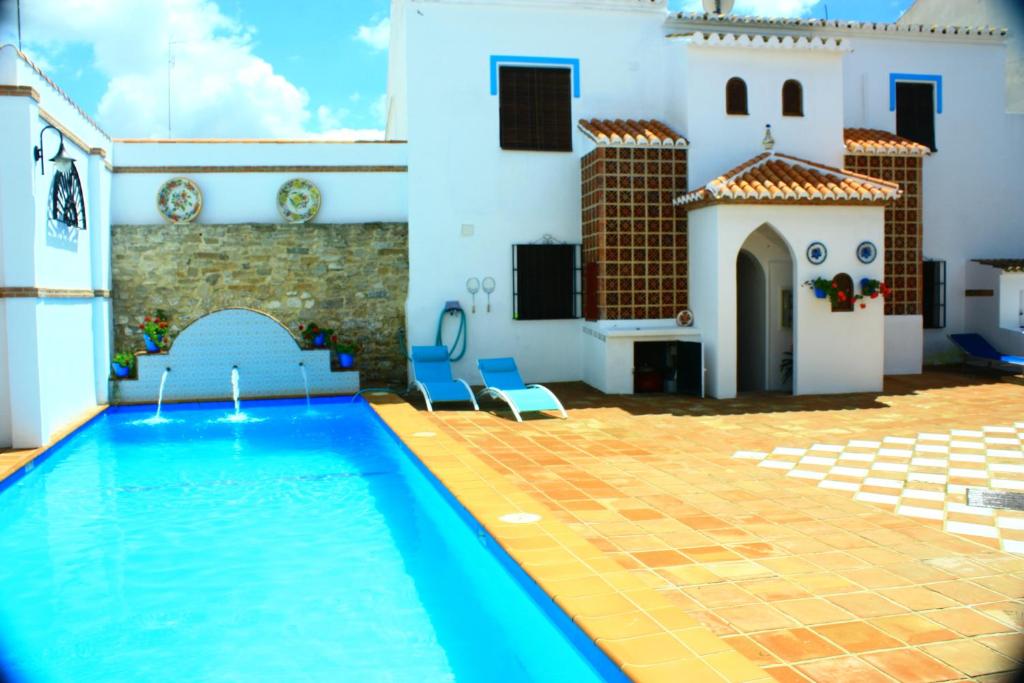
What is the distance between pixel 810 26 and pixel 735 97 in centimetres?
319

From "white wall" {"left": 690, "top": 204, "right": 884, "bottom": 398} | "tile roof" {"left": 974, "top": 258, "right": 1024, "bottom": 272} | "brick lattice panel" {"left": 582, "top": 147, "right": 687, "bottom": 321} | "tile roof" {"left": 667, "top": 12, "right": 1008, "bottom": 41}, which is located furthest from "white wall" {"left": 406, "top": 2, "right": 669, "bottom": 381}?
"tile roof" {"left": 974, "top": 258, "right": 1024, "bottom": 272}

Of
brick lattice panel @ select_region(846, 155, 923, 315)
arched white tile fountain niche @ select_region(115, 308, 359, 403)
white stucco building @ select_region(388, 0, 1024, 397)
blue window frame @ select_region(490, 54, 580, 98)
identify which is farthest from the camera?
brick lattice panel @ select_region(846, 155, 923, 315)

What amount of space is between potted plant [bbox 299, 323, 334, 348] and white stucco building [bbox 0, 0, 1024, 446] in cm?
138

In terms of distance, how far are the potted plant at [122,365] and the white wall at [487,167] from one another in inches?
166

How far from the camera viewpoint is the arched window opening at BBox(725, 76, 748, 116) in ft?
43.8

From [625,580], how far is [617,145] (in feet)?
30.9

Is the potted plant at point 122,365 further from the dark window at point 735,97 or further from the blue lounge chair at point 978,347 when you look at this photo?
the blue lounge chair at point 978,347

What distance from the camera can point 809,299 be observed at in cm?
1233

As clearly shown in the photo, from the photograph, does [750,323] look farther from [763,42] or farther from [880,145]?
[763,42]

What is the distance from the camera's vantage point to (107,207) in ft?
42.6

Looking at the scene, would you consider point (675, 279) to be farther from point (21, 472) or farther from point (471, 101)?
point (21, 472)

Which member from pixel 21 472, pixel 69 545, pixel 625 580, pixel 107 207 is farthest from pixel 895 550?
pixel 107 207

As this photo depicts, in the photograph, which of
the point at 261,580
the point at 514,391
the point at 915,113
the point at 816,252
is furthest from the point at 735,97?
the point at 261,580

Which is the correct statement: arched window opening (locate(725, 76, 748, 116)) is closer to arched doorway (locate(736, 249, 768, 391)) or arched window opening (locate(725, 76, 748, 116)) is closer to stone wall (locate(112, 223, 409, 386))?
arched doorway (locate(736, 249, 768, 391))
